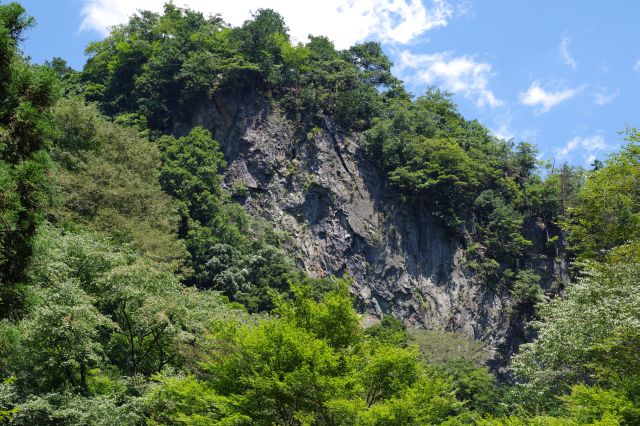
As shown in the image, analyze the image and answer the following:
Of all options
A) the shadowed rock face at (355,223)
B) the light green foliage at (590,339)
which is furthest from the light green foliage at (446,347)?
the light green foliage at (590,339)

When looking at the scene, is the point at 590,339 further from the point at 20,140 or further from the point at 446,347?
the point at 446,347

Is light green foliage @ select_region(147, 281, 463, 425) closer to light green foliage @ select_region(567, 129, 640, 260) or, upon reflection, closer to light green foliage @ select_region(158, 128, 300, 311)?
light green foliage @ select_region(567, 129, 640, 260)

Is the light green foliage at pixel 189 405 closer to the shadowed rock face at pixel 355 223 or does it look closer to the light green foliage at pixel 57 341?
the light green foliage at pixel 57 341

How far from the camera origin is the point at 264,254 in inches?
1538

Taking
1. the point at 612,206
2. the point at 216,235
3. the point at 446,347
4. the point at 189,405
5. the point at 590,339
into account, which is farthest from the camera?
the point at 446,347

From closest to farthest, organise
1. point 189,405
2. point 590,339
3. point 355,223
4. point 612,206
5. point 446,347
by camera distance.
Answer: point 189,405, point 590,339, point 612,206, point 446,347, point 355,223

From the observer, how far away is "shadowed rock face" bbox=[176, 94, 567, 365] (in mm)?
47219

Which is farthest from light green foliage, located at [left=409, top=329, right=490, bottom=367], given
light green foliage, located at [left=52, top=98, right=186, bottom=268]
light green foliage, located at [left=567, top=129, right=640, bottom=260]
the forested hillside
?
light green foliage, located at [left=52, top=98, right=186, bottom=268]

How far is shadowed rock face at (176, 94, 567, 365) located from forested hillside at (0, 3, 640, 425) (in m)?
0.22

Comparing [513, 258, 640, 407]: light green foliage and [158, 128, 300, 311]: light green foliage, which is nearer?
[513, 258, 640, 407]: light green foliage

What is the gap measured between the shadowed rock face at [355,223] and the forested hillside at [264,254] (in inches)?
8.5

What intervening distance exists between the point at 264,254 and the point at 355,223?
448 inches

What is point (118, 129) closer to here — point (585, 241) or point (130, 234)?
point (130, 234)

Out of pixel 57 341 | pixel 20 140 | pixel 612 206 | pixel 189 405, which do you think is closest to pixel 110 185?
pixel 57 341
